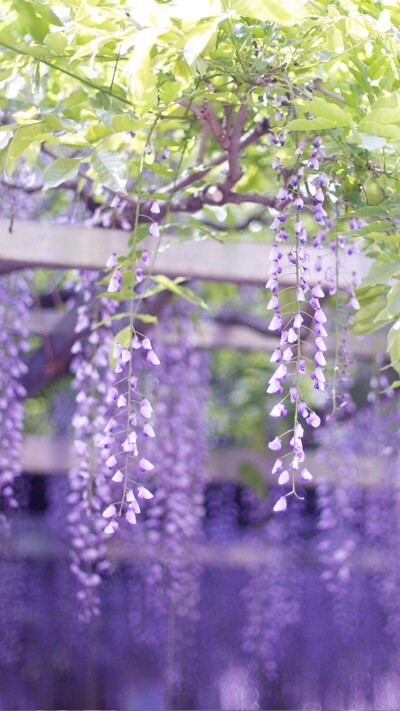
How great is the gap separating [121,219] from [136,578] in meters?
2.23

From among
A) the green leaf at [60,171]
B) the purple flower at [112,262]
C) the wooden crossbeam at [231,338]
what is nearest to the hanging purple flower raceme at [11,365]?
the wooden crossbeam at [231,338]

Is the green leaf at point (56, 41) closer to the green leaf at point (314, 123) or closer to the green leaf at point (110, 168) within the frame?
the green leaf at point (110, 168)

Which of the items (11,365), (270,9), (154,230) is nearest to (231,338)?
(11,365)

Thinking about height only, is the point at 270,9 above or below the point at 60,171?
above

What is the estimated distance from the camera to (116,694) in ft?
14.4

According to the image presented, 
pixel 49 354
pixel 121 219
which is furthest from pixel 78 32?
pixel 49 354

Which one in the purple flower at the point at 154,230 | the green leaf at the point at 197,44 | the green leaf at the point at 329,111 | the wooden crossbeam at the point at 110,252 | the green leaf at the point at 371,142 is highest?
the green leaf at the point at 197,44

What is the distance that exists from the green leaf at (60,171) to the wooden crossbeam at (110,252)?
0.90 m

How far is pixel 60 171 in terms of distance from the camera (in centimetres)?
136

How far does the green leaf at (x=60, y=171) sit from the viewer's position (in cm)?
134

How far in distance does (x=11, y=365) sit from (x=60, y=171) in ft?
6.19

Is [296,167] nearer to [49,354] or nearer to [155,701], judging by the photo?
[49,354]

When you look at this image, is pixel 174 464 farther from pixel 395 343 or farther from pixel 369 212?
pixel 369 212

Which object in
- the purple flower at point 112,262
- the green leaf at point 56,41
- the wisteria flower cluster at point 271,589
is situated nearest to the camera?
the green leaf at point 56,41
